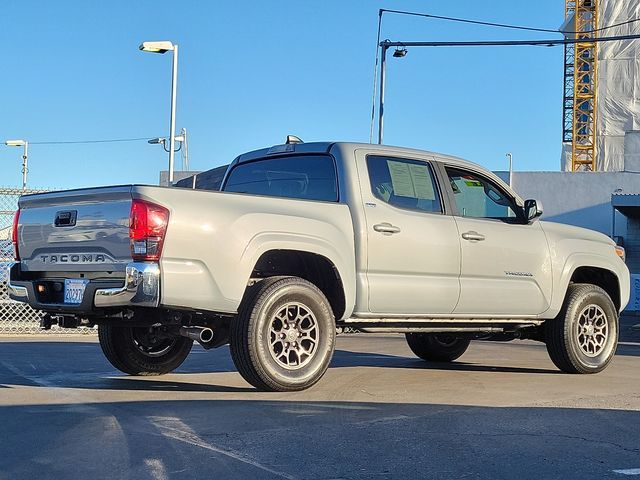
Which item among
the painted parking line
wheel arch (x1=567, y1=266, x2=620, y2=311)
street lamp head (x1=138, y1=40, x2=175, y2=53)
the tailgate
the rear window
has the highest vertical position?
street lamp head (x1=138, y1=40, x2=175, y2=53)

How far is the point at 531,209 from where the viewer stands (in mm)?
8742

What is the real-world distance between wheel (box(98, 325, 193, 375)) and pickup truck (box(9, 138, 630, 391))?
0.05 feet

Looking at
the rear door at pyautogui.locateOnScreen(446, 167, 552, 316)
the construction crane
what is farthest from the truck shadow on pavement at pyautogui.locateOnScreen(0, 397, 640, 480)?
the construction crane

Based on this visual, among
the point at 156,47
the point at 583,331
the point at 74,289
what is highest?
the point at 156,47

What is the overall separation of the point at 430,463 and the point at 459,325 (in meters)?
3.70


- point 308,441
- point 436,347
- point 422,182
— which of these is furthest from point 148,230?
point 436,347

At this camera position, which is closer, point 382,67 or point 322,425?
point 322,425

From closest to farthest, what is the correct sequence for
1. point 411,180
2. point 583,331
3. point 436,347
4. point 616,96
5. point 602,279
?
1. point 411,180
2. point 583,331
3. point 602,279
4. point 436,347
5. point 616,96

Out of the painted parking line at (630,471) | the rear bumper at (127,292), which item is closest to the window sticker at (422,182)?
the rear bumper at (127,292)

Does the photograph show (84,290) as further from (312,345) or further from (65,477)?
(65,477)

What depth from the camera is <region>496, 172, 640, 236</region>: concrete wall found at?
3494cm

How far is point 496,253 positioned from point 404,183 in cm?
117

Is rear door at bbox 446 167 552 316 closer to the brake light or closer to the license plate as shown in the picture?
the brake light

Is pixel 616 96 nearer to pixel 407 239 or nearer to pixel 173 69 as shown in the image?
pixel 173 69
